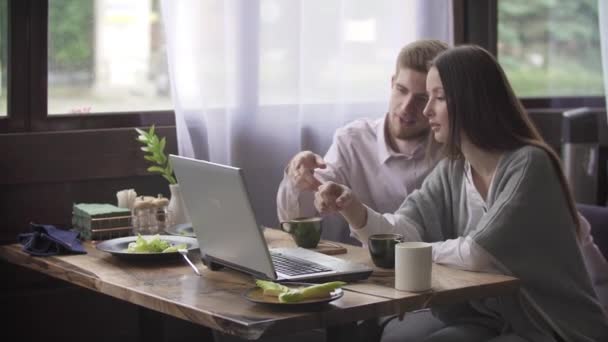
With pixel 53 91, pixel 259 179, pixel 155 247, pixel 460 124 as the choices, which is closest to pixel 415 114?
pixel 460 124

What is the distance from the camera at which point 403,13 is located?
3.32 metres

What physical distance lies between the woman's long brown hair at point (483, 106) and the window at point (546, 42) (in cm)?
154

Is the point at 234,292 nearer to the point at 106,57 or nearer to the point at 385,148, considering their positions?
the point at 385,148

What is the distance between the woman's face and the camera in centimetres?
230

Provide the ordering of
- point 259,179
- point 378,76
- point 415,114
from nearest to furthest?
point 415,114
point 259,179
point 378,76

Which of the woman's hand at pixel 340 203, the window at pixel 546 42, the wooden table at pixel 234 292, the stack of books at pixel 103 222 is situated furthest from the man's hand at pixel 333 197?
the window at pixel 546 42

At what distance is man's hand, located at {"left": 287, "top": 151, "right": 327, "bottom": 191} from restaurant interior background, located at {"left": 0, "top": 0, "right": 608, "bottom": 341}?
44 cm

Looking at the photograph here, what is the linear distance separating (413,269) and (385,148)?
88 cm

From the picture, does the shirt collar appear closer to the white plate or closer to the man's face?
the man's face

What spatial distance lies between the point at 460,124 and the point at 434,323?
465 millimetres

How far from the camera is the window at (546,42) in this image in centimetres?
378

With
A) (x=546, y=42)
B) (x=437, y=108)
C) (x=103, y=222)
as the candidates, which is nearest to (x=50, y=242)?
(x=103, y=222)

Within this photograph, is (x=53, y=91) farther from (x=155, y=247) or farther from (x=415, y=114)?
(x=415, y=114)

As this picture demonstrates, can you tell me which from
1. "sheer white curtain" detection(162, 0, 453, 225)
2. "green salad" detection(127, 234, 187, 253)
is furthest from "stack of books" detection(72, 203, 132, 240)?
"sheer white curtain" detection(162, 0, 453, 225)
